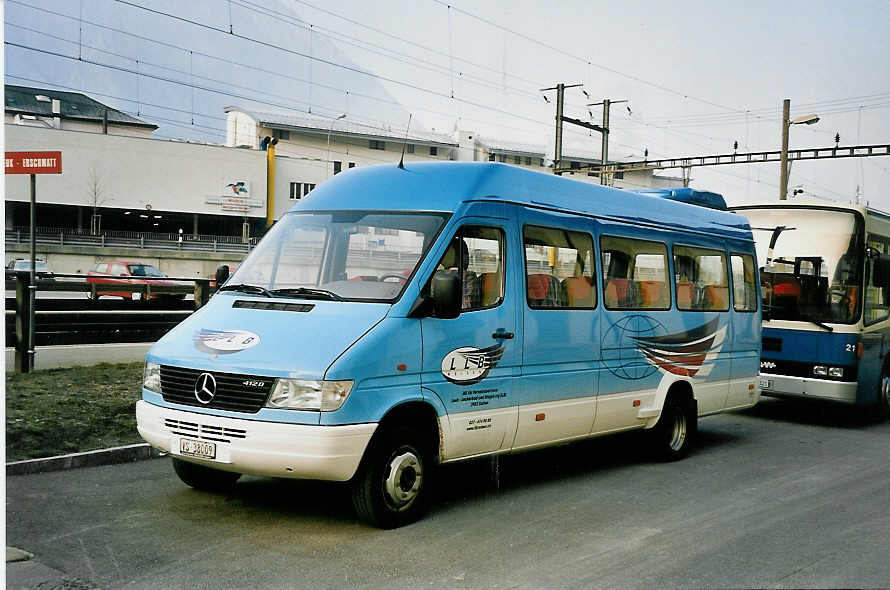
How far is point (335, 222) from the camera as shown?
25.1 ft

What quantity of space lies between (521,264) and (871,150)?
30.7 m

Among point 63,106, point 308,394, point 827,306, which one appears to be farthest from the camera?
point 63,106

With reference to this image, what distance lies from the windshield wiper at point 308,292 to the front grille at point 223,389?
95 centimetres

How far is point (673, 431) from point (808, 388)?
368 centimetres

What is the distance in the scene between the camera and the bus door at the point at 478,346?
7105mm

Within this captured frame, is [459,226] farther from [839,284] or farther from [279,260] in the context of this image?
[839,284]

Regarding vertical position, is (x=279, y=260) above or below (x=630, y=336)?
above

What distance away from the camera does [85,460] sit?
8.49 m

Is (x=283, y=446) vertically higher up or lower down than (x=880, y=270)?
lower down

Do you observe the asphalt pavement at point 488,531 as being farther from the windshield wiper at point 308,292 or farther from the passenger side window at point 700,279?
the passenger side window at point 700,279

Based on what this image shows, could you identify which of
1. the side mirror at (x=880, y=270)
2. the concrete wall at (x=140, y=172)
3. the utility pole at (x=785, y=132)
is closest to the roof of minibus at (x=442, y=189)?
the side mirror at (x=880, y=270)

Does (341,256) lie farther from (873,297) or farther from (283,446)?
(873,297)

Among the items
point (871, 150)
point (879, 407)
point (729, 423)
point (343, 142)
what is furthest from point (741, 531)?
point (343, 142)

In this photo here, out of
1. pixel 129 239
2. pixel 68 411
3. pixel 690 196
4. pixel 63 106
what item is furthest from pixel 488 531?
pixel 63 106
